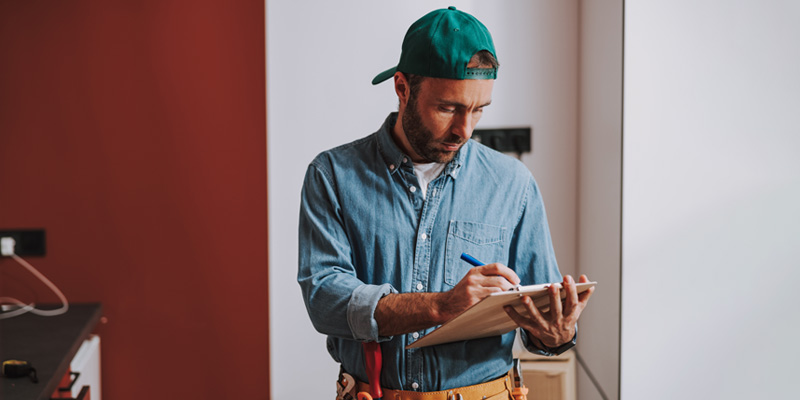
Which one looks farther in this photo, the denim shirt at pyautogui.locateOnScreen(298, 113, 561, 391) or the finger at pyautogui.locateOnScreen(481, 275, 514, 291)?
the denim shirt at pyautogui.locateOnScreen(298, 113, 561, 391)

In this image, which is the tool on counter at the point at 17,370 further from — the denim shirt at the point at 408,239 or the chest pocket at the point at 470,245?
the chest pocket at the point at 470,245

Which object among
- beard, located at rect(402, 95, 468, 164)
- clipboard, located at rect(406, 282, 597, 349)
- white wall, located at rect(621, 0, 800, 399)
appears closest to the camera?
clipboard, located at rect(406, 282, 597, 349)

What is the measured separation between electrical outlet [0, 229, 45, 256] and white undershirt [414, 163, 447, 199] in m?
1.85

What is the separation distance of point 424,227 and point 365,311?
215 mm

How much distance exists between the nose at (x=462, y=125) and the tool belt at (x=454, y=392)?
46 centimetres

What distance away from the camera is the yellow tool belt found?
1.30 meters

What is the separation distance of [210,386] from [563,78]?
1.71 metres

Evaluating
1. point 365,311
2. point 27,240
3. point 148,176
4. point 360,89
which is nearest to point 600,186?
point 360,89

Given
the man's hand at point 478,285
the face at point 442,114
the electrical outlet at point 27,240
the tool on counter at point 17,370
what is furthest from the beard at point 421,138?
the electrical outlet at point 27,240

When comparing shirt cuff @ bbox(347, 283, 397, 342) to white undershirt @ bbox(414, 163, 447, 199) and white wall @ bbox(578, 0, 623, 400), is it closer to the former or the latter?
white undershirt @ bbox(414, 163, 447, 199)

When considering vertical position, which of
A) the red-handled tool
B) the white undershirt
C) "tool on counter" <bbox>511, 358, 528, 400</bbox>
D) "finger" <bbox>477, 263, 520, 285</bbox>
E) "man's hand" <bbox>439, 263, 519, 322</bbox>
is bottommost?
"tool on counter" <bbox>511, 358, 528, 400</bbox>

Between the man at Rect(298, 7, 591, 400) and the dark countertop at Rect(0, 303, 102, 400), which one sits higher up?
the man at Rect(298, 7, 591, 400)

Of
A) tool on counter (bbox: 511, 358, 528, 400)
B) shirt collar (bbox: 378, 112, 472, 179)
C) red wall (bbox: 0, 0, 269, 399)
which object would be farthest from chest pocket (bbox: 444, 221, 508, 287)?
red wall (bbox: 0, 0, 269, 399)

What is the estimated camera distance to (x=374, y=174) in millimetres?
1387
